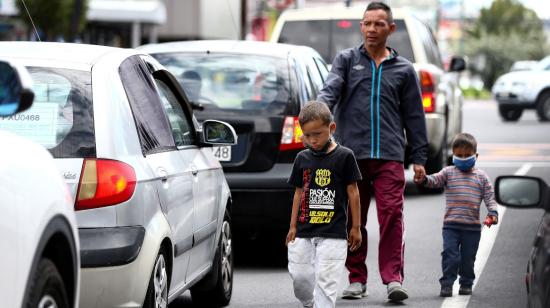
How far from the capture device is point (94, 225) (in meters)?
6.12

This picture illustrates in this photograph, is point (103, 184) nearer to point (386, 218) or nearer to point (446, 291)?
point (386, 218)

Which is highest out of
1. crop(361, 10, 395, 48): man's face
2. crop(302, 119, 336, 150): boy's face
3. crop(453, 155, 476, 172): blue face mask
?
crop(361, 10, 395, 48): man's face

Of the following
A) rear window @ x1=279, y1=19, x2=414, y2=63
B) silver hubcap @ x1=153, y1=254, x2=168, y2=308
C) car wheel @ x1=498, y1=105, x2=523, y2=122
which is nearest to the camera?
silver hubcap @ x1=153, y1=254, x2=168, y2=308

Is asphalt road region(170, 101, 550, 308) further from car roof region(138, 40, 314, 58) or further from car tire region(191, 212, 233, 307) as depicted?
car roof region(138, 40, 314, 58)

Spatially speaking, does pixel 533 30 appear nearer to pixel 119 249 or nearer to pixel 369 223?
pixel 369 223

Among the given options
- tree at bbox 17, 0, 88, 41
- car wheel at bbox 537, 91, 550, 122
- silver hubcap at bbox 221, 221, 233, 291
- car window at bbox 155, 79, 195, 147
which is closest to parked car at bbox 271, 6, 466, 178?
silver hubcap at bbox 221, 221, 233, 291

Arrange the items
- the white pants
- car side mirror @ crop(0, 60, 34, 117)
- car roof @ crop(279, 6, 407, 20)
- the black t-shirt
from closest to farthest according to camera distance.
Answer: car side mirror @ crop(0, 60, 34, 117) < the white pants < the black t-shirt < car roof @ crop(279, 6, 407, 20)

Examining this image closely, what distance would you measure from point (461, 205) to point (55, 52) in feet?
10.6

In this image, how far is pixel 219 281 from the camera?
838cm

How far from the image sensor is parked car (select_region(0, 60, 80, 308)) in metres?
4.48

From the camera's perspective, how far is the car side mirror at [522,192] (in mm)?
4888

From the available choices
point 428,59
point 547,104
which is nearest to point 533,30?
point 547,104

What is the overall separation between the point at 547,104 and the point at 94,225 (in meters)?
32.9

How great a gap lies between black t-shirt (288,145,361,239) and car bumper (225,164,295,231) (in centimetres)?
226
